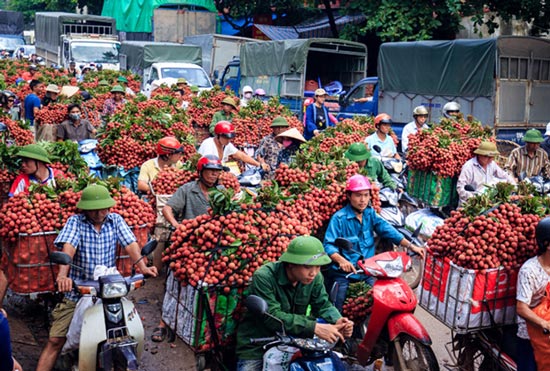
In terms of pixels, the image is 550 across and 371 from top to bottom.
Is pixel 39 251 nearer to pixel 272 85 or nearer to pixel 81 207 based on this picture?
pixel 81 207

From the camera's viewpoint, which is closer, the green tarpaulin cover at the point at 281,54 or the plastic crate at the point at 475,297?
the plastic crate at the point at 475,297

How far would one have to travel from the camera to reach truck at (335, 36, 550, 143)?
15227 millimetres

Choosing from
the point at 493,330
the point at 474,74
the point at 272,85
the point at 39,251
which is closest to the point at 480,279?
the point at 493,330

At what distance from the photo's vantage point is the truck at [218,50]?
2895cm

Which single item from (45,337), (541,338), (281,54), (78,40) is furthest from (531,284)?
(78,40)

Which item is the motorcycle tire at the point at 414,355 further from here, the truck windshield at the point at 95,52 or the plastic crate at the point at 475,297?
the truck windshield at the point at 95,52

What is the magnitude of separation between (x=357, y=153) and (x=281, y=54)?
14.5m

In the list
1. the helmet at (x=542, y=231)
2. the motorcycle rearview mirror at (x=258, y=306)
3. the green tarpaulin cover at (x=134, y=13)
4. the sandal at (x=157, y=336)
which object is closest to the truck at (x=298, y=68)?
the sandal at (x=157, y=336)

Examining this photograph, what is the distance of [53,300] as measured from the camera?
6.54 meters

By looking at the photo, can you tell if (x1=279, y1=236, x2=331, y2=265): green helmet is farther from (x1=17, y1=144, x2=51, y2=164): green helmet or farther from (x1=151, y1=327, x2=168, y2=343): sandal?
(x1=17, y1=144, x2=51, y2=164): green helmet

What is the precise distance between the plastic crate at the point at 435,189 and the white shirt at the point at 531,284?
4853mm

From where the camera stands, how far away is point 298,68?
68.9 feet

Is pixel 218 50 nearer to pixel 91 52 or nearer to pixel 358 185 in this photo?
pixel 91 52

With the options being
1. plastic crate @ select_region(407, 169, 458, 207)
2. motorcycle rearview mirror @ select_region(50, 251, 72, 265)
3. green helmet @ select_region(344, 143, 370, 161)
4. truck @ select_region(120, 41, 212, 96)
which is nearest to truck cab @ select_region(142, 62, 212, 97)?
truck @ select_region(120, 41, 212, 96)
